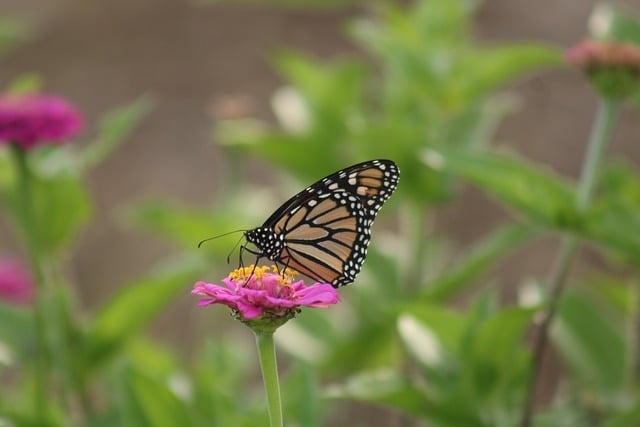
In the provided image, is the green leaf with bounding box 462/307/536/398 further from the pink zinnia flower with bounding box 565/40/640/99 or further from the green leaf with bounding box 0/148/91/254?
the green leaf with bounding box 0/148/91/254

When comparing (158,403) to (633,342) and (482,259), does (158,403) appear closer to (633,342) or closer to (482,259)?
(482,259)

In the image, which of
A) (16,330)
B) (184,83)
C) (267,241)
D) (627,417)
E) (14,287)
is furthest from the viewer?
(184,83)

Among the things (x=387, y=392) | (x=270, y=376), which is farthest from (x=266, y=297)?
(x=387, y=392)

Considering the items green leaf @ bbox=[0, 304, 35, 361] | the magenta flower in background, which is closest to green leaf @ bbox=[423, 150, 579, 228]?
green leaf @ bbox=[0, 304, 35, 361]

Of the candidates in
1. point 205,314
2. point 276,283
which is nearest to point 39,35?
point 205,314

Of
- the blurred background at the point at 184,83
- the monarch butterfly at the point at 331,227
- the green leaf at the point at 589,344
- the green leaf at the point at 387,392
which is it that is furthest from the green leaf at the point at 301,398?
the blurred background at the point at 184,83

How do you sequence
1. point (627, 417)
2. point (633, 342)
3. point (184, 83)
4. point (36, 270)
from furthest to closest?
point (184, 83) < point (633, 342) < point (36, 270) < point (627, 417)
